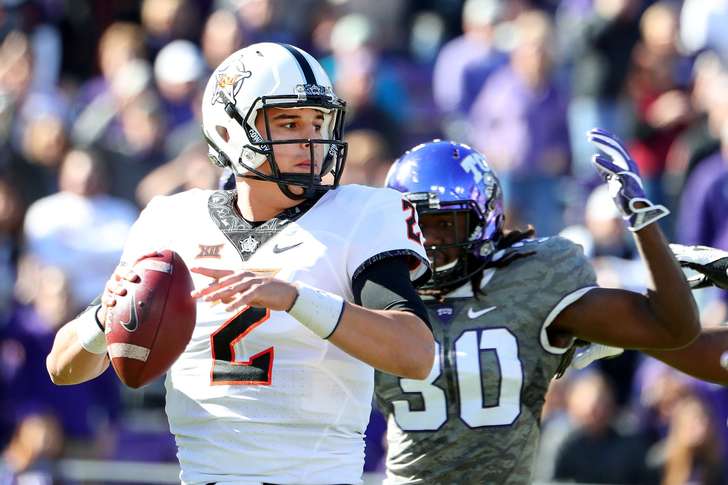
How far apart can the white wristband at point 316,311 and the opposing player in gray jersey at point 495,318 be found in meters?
1.00

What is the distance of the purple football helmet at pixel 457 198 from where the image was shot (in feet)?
14.2

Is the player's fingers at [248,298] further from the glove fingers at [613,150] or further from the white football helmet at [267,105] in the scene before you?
the glove fingers at [613,150]

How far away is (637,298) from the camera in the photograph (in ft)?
13.5

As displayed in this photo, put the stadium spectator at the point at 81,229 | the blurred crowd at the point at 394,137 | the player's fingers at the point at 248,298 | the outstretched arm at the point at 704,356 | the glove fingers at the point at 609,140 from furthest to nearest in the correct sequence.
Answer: the stadium spectator at the point at 81,229 < the blurred crowd at the point at 394,137 < the outstretched arm at the point at 704,356 < the glove fingers at the point at 609,140 < the player's fingers at the point at 248,298

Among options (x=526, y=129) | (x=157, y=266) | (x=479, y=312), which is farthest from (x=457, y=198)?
(x=526, y=129)

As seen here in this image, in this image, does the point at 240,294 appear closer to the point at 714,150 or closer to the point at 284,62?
the point at 284,62

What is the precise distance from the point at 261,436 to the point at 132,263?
0.54m

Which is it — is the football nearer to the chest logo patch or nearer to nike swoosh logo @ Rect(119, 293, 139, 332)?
nike swoosh logo @ Rect(119, 293, 139, 332)

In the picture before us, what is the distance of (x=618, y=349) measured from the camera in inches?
168

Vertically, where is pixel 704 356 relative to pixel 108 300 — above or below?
below

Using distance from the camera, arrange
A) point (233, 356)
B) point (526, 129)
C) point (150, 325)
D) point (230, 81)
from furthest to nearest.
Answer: point (526, 129) → point (230, 81) → point (233, 356) → point (150, 325)

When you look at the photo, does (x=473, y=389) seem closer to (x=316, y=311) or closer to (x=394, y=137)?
(x=316, y=311)

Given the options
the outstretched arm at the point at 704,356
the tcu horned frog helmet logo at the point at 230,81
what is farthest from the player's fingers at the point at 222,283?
the outstretched arm at the point at 704,356

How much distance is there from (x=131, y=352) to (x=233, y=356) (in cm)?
26
